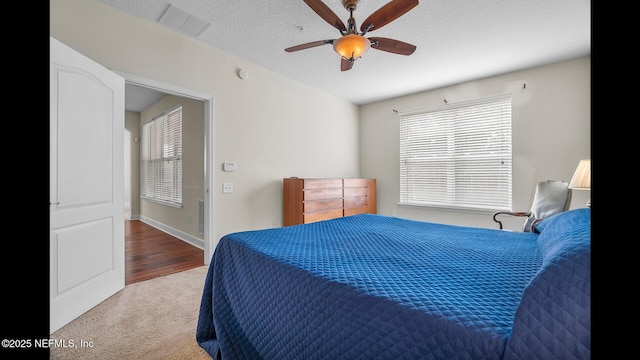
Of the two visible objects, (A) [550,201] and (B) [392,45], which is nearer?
(B) [392,45]

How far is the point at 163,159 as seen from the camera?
508 centimetres

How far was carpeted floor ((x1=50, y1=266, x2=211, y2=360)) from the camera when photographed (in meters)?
1.63

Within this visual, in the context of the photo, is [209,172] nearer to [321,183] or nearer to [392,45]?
[321,183]

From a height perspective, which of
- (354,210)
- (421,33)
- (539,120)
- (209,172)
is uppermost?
(421,33)

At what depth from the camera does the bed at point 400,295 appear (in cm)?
66

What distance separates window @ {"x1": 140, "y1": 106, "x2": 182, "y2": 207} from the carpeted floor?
2.35 m

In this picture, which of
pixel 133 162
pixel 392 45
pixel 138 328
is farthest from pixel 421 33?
pixel 133 162

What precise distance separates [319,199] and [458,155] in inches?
87.7

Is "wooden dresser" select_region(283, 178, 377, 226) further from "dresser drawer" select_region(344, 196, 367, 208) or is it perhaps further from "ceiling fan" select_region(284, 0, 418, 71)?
"ceiling fan" select_region(284, 0, 418, 71)

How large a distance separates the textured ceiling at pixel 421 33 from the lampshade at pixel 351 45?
48cm

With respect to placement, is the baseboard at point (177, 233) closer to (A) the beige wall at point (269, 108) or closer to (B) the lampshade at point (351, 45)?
(A) the beige wall at point (269, 108)

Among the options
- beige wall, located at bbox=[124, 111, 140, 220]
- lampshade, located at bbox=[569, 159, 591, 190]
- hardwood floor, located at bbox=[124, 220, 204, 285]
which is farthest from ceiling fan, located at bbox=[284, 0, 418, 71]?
beige wall, located at bbox=[124, 111, 140, 220]

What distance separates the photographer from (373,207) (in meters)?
5.00
